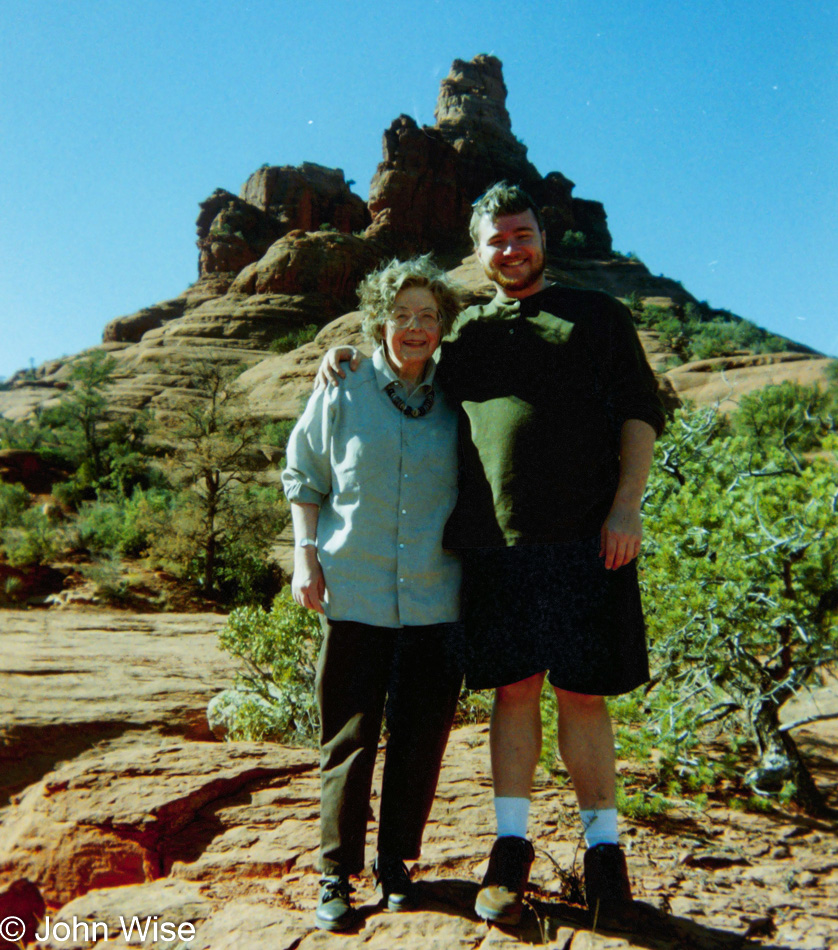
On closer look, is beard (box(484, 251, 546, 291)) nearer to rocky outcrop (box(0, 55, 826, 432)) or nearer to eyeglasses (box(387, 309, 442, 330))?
eyeglasses (box(387, 309, 442, 330))

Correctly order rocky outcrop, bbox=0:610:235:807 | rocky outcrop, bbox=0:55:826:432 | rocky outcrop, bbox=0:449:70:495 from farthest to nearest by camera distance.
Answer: rocky outcrop, bbox=0:55:826:432
rocky outcrop, bbox=0:449:70:495
rocky outcrop, bbox=0:610:235:807

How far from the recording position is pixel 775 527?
3.41 meters

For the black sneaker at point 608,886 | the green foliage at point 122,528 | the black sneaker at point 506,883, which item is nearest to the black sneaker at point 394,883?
Result: the black sneaker at point 506,883

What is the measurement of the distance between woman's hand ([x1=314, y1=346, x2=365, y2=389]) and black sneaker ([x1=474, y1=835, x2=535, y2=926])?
1552mm

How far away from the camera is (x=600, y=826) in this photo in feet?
6.92

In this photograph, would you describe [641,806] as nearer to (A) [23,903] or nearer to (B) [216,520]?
(A) [23,903]

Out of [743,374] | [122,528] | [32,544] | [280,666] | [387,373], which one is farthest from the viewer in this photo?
[743,374]

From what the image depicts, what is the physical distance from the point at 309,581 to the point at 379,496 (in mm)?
360

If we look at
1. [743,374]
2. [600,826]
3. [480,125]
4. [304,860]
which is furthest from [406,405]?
[480,125]

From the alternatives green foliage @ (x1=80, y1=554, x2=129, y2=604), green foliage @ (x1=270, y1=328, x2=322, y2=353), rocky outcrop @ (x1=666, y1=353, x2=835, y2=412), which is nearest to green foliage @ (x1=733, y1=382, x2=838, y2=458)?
rocky outcrop @ (x1=666, y1=353, x2=835, y2=412)

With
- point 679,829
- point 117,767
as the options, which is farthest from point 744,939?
point 117,767

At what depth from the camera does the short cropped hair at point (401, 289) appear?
2.39 meters

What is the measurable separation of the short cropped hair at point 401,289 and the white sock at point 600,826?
1.62 m

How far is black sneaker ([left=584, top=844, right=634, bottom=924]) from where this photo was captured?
6.80ft
